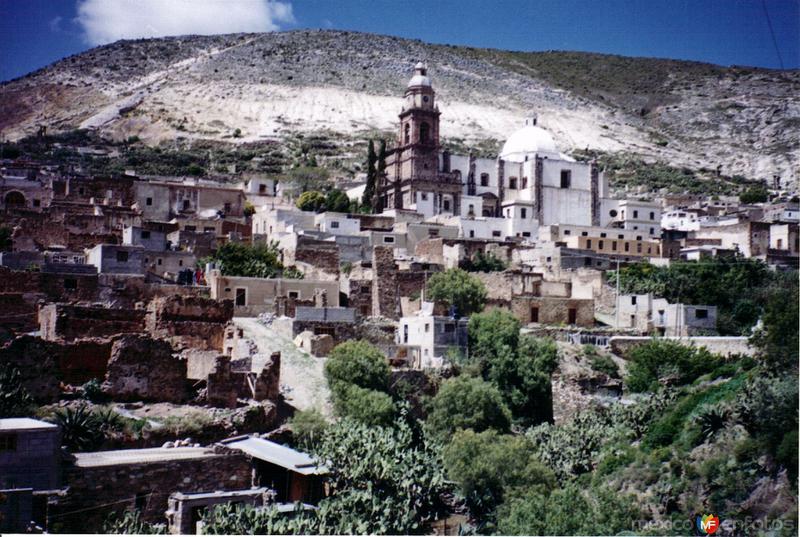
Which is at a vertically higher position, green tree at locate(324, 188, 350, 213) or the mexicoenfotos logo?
green tree at locate(324, 188, 350, 213)

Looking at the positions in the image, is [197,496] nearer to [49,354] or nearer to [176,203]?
[49,354]

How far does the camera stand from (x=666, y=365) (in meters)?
17.2

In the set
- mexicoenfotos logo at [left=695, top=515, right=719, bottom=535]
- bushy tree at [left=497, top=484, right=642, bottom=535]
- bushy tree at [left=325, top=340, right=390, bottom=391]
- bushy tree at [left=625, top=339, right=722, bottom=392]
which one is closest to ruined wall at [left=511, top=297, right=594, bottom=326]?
bushy tree at [left=625, top=339, right=722, bottom=392]

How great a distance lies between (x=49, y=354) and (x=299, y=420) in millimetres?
3354

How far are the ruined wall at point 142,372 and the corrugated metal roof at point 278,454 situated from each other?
169cm

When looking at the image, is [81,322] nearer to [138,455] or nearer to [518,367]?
[138,455]

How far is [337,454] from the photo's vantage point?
12.3 m

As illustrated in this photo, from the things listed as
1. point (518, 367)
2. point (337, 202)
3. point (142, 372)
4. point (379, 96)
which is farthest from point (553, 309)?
point (379, 96)

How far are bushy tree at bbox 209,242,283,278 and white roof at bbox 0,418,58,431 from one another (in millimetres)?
10434

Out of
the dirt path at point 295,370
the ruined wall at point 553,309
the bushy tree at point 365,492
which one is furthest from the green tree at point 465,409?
the ruined wall at point 553,309

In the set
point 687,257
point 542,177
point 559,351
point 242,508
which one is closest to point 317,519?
point 242,508

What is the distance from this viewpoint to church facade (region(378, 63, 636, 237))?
114 feet

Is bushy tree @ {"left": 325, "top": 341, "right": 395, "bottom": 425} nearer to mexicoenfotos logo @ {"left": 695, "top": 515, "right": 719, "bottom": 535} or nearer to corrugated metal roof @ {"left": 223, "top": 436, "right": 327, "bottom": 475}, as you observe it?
corrugated metal roof @ {"left": 223, "top": 436, "right": 327, "bottom": 475}

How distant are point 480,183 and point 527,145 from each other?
3.79 meters
